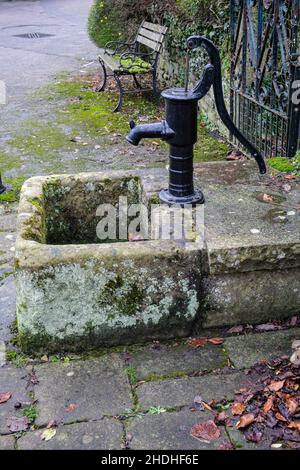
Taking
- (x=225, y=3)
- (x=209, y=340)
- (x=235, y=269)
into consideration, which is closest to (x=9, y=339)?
(x=209, y=340)

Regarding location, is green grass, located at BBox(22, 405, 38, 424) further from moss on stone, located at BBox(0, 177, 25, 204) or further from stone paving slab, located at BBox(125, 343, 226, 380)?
moss on stone, located at BBox(0, 177, 25, 204)

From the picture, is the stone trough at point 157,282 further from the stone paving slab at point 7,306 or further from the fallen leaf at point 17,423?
the fallen leaf at point 17,423

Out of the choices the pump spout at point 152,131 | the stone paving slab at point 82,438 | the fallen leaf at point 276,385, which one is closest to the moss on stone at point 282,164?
the pump spout at point 152,131

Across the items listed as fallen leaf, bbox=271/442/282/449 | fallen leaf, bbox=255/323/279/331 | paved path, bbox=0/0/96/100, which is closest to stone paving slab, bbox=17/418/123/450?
fallen leaf, bbox=271/442/282/449

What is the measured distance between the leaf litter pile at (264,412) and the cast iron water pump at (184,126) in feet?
3.78

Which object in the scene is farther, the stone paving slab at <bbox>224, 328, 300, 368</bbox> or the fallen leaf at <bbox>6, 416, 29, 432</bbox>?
the stone paving slab at <bbox>224, 328, 300, 368</bbox>

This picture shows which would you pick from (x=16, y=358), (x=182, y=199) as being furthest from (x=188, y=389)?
(x=182, y=199)

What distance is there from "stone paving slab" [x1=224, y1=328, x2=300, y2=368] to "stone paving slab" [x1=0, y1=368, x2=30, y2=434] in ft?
3.47

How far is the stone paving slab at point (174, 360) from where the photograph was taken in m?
2.87

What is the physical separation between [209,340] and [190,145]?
42.8 inches

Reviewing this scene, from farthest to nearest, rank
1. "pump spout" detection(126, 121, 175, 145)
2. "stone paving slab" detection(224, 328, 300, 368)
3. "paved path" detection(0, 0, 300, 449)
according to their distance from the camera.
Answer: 1. "pump spout" detection(126, 121, 175, 145)
2. "stone paving slab" detection(224, 328, 300, 368)
3. "paved path" detection(0, 0, 300, 449)

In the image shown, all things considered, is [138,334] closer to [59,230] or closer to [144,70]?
[59,230]

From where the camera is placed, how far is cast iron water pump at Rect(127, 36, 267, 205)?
3.03 m

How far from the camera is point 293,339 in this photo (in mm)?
3023
